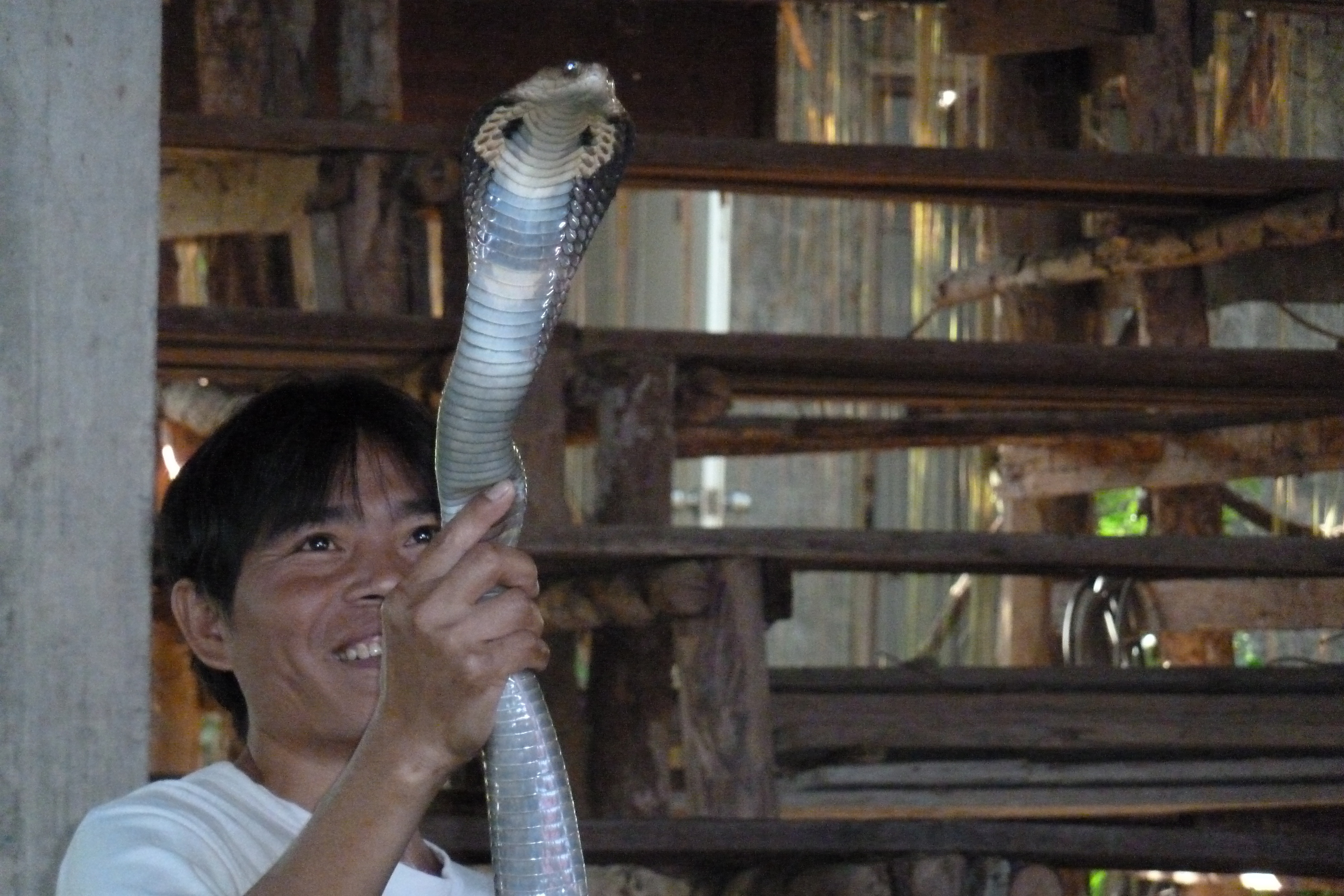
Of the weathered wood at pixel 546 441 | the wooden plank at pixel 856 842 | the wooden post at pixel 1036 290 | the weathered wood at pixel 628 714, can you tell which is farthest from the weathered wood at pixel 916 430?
the wooden plank at pixel 856 842

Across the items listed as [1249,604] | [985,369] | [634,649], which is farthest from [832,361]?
[1249,604]

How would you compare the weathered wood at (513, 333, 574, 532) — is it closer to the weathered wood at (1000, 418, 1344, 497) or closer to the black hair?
the black hair

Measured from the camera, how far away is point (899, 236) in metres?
10.4

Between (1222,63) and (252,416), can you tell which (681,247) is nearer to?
(1222,63)

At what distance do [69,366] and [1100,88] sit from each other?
177 inches

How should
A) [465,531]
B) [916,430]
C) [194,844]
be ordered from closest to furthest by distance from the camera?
[465,531] → [194,844] → [916,430]

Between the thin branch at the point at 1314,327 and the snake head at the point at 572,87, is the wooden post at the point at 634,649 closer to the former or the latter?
the thin branch at the point at 1314,327

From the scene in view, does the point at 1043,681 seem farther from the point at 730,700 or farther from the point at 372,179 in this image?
the point at 372,179

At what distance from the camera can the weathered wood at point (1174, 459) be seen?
5.70 metres

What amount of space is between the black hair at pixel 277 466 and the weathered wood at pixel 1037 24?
3.71 meters

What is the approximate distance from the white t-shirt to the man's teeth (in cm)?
15

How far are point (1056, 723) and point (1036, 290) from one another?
275 centimetres

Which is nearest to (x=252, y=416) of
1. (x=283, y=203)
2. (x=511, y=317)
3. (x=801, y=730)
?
(x=511, y=317)

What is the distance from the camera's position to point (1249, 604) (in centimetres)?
584
